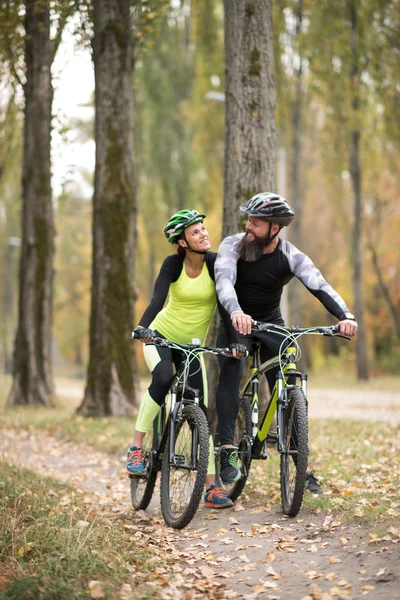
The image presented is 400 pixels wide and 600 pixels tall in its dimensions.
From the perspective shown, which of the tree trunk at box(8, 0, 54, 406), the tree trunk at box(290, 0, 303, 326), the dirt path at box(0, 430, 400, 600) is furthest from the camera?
the tree trunk at box(290, 0, 303, 326)

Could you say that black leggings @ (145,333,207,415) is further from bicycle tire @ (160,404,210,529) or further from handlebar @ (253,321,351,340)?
handlebar @ (253,321,351,340)

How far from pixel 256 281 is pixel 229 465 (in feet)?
4.36

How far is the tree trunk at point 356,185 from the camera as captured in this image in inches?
A: 920

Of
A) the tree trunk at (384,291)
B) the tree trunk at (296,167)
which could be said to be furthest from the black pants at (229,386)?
the tree trunk at (384,291)

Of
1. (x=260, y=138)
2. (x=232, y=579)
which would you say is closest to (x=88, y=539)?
(x=232, y=579)

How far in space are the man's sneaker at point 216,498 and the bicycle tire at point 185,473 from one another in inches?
13.6

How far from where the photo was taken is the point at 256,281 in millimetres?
5719

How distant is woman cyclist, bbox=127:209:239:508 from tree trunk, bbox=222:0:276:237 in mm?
2315

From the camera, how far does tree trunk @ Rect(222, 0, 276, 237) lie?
315 inches

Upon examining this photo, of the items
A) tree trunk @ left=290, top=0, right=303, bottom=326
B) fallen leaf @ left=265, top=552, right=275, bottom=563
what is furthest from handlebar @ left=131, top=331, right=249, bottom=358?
tree trunk @ left=290, top=0, right=303, bottom=326

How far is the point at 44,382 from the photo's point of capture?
16.3 m

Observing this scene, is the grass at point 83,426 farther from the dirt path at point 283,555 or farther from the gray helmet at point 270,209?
Result: the gray helmet at point 270,209

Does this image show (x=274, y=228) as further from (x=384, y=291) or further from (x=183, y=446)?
(x=384, y=291)

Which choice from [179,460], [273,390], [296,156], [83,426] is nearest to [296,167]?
[296,156]
